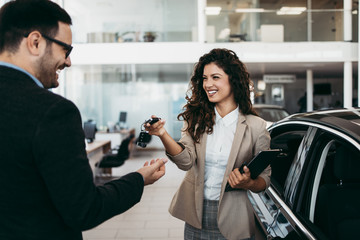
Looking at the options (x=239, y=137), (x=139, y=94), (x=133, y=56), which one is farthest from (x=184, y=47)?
(x=239, y=137)

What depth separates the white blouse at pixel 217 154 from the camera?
1.63 m

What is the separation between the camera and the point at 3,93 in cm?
84

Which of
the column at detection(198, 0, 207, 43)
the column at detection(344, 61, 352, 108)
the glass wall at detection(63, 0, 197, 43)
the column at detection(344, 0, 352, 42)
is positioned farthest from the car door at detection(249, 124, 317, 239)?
the glass wall at detection(63, 0, 197, 43)

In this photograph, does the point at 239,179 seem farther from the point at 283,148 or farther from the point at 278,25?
the point at 278,25

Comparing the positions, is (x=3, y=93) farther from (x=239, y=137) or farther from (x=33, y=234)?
(x=239, y=137)

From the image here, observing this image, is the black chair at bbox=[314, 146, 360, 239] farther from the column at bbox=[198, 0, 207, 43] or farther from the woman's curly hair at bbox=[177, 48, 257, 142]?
the column at bbox=[198, 0, 207, 43]

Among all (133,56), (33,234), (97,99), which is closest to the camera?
(33,234)

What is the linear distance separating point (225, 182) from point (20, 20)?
43.3 inches

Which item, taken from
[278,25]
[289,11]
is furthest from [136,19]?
[289,11]

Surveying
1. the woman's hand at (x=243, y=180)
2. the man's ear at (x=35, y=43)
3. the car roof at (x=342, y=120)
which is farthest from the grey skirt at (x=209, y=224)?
the man's ear at (x=35, y=43)

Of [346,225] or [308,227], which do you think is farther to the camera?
[346,225]

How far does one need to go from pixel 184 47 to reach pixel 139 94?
3098 mm

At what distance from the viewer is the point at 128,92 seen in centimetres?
1176

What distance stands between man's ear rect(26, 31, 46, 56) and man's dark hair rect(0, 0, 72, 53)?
0.04 feet
